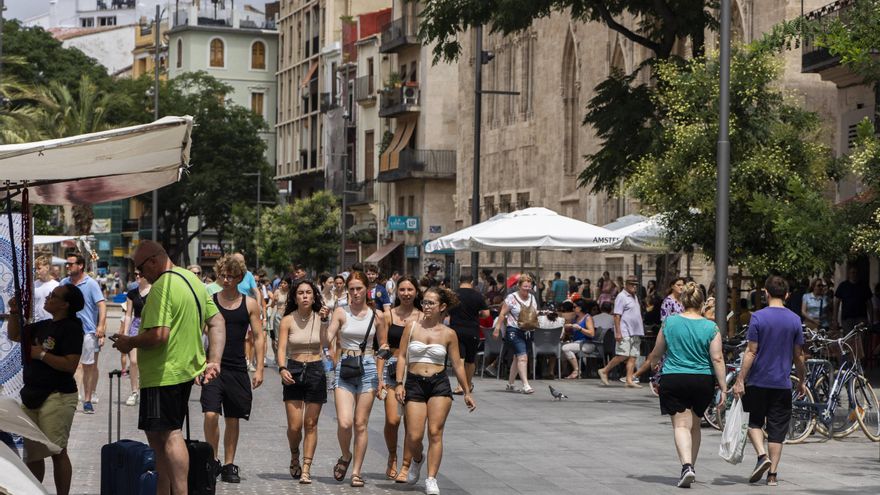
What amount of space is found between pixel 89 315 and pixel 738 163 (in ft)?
33.9

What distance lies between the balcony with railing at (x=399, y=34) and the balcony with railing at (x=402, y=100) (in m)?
1.88

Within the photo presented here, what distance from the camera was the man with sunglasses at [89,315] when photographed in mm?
18359

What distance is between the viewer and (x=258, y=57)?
354 feet

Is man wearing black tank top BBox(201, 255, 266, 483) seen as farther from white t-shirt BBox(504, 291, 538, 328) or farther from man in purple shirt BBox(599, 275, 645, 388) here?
man in purple shirt BBox(599, 275, 645, 388)

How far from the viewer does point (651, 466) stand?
14961 millimetres

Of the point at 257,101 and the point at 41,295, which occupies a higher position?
the point at 257,101

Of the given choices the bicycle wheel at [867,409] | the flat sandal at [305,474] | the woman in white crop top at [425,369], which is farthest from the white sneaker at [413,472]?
the bicycle wheel at [867,409]

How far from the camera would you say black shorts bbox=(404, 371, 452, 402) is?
508 inches

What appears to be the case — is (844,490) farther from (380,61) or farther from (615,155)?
(380,61)

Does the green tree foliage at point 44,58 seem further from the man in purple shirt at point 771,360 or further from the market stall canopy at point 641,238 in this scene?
the man in purple shirt at point 771,360

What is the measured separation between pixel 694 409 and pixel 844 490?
131 centimetres

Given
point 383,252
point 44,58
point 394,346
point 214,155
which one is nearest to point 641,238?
point 394,346

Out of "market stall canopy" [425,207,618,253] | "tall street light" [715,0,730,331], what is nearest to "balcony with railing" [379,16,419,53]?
"market stall canopy" [425,207,618,253]

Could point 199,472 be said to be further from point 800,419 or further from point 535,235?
point 535,235
